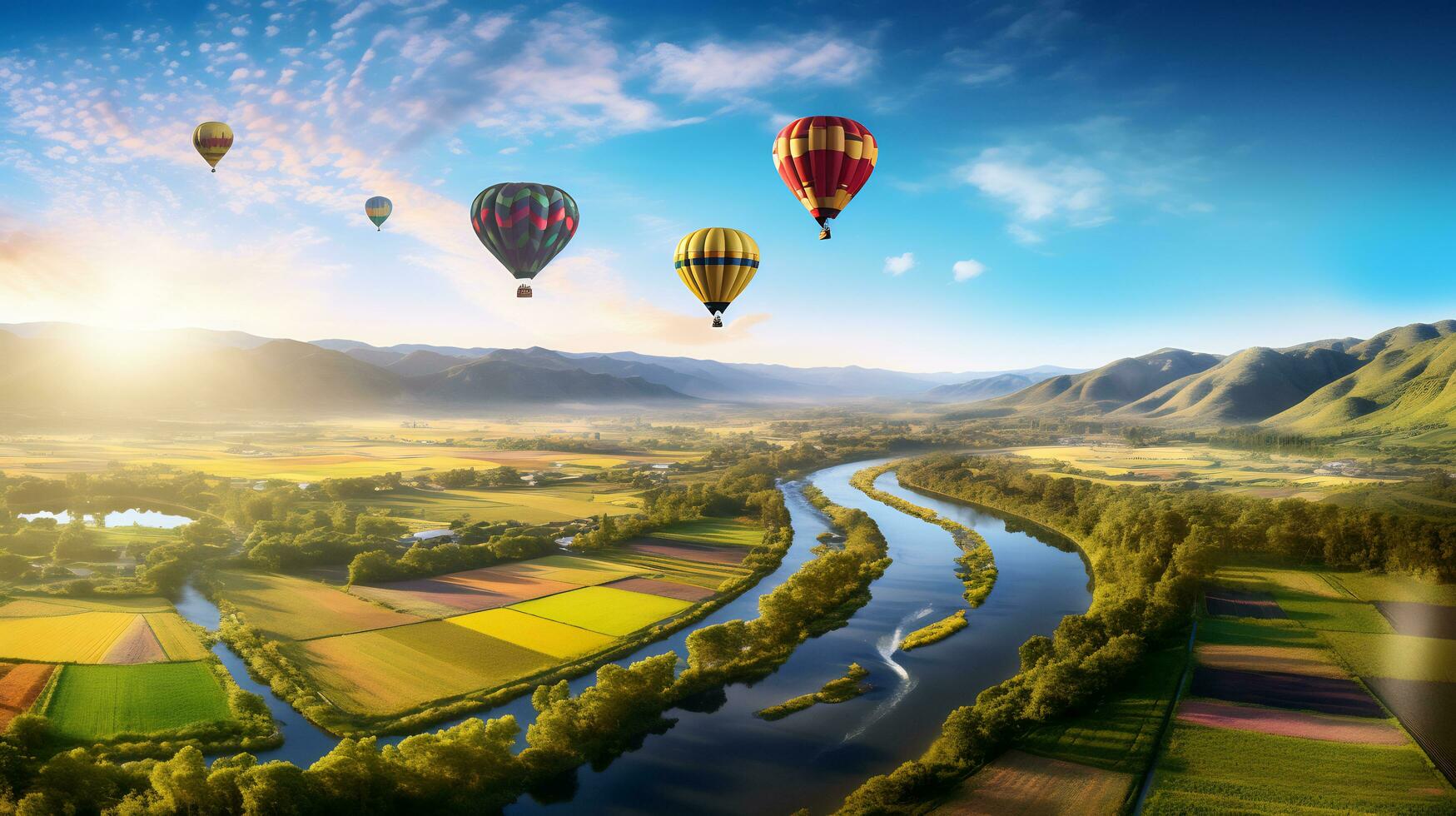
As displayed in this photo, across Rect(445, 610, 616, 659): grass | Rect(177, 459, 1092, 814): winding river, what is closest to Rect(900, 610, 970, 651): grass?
Rect(177, 459, 1092, 814): winding river

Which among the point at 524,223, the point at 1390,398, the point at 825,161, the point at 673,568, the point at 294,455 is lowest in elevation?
the point at 673,568

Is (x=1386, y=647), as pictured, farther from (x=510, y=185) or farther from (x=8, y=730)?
(x=8, y=730)

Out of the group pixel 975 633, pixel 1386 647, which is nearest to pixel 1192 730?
pixel 975 633

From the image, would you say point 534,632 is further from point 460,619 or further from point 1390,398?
point 1390,398

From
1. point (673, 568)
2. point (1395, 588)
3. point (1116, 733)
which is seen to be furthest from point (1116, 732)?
point (1395, 588)

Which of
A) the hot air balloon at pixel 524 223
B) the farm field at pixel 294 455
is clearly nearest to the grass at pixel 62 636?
the hot air balloon at pixel 524 223

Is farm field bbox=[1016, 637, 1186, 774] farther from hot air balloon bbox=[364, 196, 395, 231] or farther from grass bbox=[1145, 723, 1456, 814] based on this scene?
hot air balloon bbox=[364, 196, 395, 231]

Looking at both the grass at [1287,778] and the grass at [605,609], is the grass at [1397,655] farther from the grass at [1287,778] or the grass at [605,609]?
the grass at [605,609]
